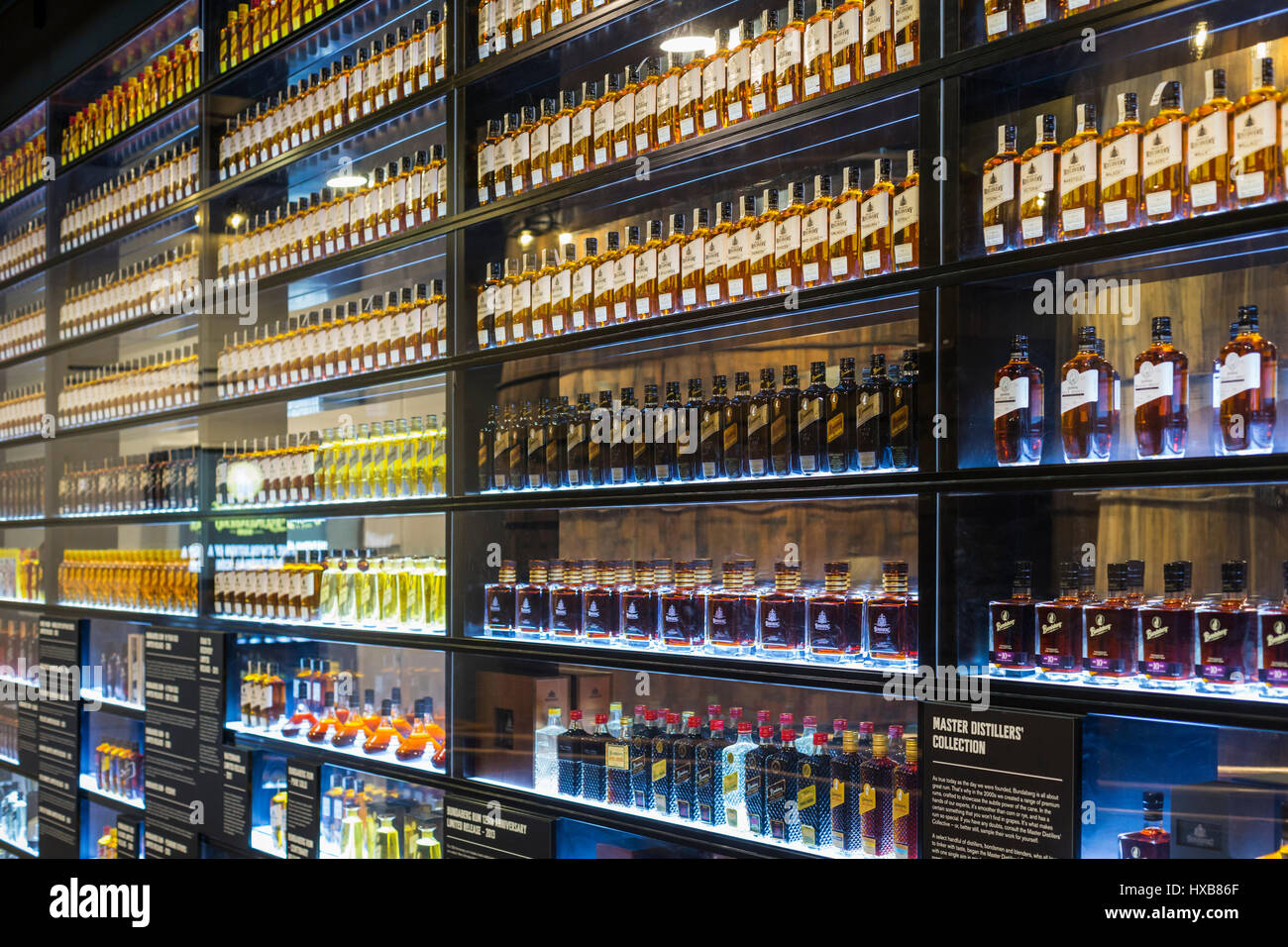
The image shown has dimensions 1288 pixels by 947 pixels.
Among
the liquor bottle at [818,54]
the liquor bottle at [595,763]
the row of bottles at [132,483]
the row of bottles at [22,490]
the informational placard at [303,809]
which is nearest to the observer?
the liquor bottle at [818,54]

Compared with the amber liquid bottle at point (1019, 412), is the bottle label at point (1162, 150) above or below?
above

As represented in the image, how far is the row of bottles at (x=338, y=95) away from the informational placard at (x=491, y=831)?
2.30 metres

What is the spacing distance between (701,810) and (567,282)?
5.05ft

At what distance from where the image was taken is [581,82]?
145 inches

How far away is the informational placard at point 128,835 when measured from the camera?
4.91m

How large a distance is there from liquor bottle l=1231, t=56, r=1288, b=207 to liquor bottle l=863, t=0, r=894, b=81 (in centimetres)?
78

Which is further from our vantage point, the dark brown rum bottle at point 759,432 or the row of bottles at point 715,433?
the dark brown rum bottle at point 759,432

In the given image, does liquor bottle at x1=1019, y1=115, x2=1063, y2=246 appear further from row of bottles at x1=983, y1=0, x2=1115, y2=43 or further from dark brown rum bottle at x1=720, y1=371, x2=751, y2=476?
dark brown rum bottle at x1=720, y1=371, x2=751, y2=476

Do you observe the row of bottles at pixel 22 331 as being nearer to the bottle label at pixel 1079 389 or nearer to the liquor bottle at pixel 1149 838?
the bottle label at pixel 1079 389

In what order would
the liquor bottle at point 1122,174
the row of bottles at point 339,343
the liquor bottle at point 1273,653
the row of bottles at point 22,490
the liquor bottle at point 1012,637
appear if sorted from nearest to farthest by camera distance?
1. the liquor bottle at point 1273,653
2. the liquor bottle at point 1122,174
3. the liquor bottle at point 1012,637
4. the row of bottles at point 339,343
5. the row of bottles at point 22,490

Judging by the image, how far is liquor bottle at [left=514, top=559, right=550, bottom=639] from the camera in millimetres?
3441

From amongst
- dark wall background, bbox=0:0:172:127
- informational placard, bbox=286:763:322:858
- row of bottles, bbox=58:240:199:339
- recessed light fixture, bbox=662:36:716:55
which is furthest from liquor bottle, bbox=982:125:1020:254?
dark wall background, bbox=0:0:172:127

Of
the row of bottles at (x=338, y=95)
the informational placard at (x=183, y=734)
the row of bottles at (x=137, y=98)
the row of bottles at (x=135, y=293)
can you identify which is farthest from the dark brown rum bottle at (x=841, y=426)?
the row of bottles at (x=137, y=98)
